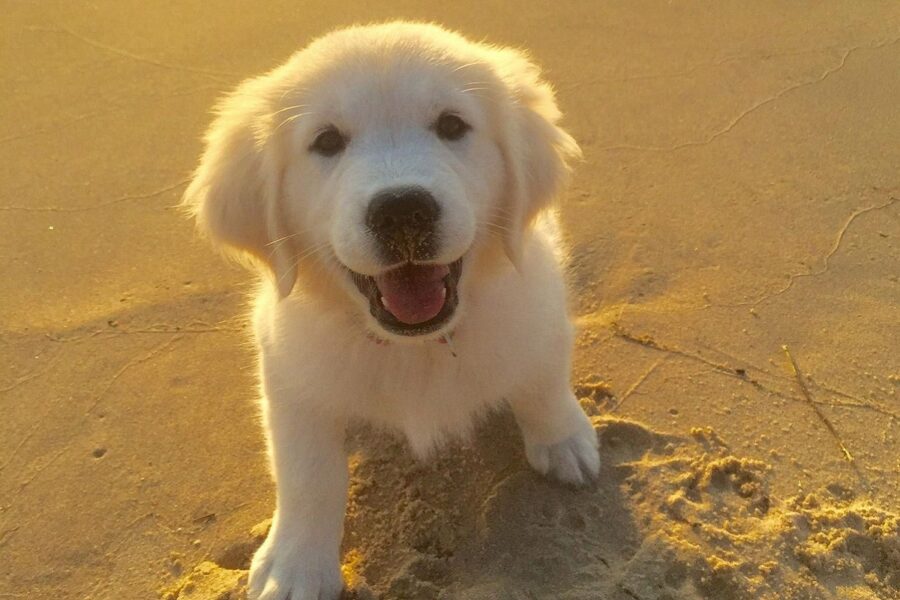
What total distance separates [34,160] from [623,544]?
356 cm

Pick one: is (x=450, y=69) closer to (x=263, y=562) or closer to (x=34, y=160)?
(x=263, y=562)

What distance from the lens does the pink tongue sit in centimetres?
182

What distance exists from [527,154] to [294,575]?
1292 millimetres

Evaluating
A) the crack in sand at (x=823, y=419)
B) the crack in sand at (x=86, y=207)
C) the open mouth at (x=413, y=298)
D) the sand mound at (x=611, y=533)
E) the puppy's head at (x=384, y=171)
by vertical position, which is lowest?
the crack in sand at (x=86, y=207)

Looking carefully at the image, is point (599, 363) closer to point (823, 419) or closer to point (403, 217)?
point (823, 419)

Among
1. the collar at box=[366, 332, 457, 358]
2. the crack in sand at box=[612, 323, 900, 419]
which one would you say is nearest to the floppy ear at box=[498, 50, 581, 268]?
the collar at box=[366, 332, 457, 358]

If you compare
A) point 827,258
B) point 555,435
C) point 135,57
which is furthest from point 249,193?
point 135,57

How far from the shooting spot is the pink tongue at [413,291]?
182 centimetres

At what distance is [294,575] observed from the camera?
1.99 meters

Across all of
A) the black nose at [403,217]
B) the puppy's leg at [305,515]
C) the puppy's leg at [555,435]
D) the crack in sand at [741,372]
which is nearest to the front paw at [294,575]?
the puppy's leg at [305,515]

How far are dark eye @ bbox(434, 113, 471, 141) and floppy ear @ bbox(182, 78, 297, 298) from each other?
0.43m

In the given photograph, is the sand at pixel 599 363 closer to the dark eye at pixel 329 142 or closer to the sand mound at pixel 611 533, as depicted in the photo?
the sand mound at pixel 611 533

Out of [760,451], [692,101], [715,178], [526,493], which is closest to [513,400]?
[526,493]

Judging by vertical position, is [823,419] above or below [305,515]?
above
